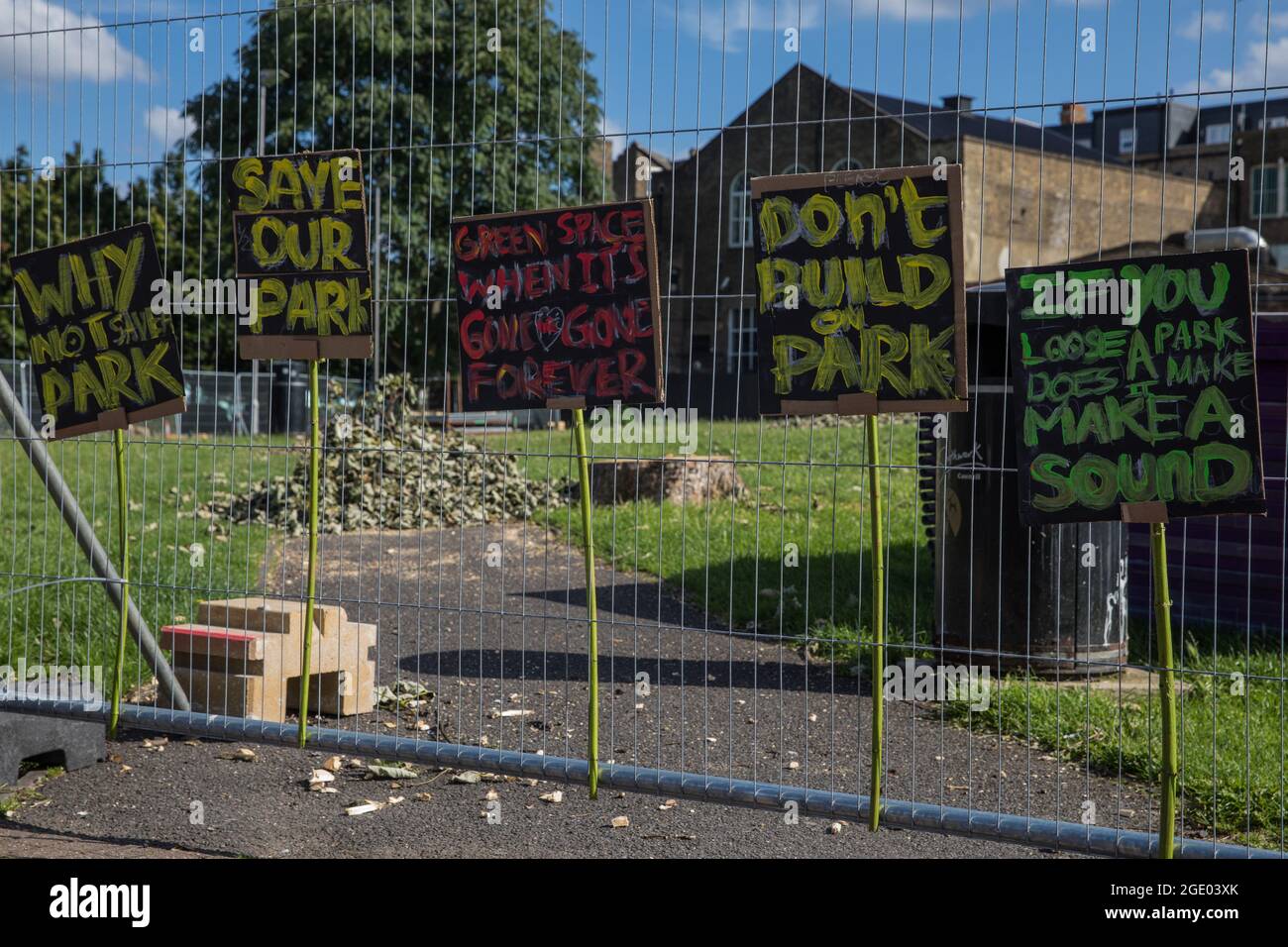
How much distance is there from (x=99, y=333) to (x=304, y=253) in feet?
3.44

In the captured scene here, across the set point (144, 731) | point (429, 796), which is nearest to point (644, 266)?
point (429, 796)

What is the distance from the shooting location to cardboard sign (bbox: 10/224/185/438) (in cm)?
530

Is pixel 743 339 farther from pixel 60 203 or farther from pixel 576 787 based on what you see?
pixel 576 787

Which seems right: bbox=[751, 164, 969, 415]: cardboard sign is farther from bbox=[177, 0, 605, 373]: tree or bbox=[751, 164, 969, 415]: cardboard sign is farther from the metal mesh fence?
bbox=[177, 0, 605, 373]: tree

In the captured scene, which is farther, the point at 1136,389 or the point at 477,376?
the point at 477,376

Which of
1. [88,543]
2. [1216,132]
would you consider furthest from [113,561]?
[1216,132]

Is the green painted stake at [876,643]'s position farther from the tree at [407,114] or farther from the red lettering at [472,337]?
the tree at [407,114]

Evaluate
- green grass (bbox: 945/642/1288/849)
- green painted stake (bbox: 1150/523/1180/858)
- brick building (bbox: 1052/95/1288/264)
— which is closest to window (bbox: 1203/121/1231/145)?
brick building (bbox: 1052/95/1288/264)

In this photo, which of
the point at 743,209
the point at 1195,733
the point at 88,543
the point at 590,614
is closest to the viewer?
the point at 743,209

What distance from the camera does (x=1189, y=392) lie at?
3.74 meters

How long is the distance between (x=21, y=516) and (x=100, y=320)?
356 inches

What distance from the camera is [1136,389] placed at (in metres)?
3.80

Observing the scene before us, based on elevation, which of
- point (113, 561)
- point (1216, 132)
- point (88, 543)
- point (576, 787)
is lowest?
point (576, 787)
